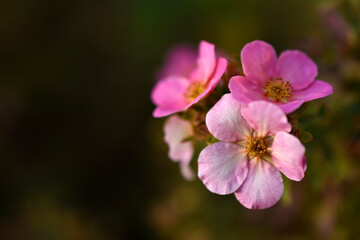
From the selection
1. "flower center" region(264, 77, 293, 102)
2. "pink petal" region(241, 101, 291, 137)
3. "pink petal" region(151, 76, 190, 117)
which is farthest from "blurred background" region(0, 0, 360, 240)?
"pink petal" region(241, 101, 291, 137)

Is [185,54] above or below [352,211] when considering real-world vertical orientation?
above

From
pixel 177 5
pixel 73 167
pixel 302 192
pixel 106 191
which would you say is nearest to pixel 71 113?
pixel 73 167

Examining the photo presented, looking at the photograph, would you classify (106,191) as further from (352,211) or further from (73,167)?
(352,211)

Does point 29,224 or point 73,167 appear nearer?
point 29,224

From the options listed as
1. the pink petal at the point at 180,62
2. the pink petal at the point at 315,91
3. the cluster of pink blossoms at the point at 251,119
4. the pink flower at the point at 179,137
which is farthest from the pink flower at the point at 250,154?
the pink petal at the point at 180,62

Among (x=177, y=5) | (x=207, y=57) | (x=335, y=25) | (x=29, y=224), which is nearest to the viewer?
(x=207, y=57)

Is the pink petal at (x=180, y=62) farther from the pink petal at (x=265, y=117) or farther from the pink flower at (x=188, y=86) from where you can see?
the pink petal at (x=265, y=117)

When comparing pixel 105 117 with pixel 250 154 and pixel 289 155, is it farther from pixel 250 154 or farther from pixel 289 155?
pixel 289 155

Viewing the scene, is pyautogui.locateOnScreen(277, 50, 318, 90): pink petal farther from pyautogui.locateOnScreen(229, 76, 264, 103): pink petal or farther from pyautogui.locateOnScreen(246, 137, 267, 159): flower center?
pyautogui.locateOnScreen(246, 137, 267, 159): flower center
